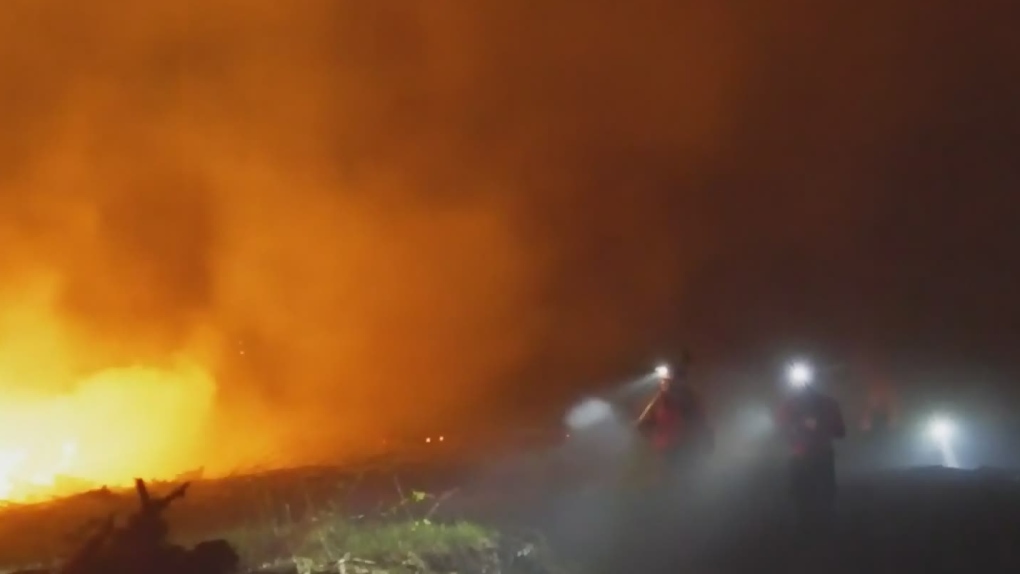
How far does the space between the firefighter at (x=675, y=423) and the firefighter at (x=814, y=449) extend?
1.42 meters

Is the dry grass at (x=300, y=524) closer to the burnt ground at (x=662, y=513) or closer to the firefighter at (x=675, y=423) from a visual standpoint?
the burnt ground at (x=662, y=513)

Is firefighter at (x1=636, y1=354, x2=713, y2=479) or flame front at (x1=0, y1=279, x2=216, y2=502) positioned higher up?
flame front at (x1=0, y1=279, x2=216, y2=502)

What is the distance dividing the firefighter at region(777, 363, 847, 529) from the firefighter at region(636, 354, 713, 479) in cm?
142

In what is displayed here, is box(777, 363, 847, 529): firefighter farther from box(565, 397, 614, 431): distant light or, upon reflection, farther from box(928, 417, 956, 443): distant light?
box(928, 417, 956, 443): distant light

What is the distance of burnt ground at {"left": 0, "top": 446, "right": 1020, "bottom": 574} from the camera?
12.5 meters

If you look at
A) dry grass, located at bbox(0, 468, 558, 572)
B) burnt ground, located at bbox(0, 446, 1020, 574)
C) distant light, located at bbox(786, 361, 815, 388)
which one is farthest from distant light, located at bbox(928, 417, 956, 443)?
dry grass, located at bbox(0, 468, 558, 572)

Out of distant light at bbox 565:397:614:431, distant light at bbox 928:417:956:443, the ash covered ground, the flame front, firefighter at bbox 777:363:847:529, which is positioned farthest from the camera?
distant light at bbox 928:417:956:443

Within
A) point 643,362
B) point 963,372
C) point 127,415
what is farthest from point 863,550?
point 963,372

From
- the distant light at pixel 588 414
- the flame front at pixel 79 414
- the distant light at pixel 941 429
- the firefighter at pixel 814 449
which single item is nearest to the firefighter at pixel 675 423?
the firefighter at pixel 814 449

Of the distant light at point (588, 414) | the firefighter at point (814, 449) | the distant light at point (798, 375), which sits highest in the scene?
the distant light at point (588, 414)

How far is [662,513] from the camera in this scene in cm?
1450

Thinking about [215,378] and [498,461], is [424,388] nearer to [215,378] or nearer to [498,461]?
[215,378]

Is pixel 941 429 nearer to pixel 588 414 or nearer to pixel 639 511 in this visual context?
pixel 588 414

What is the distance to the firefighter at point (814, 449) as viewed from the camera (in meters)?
13.8
